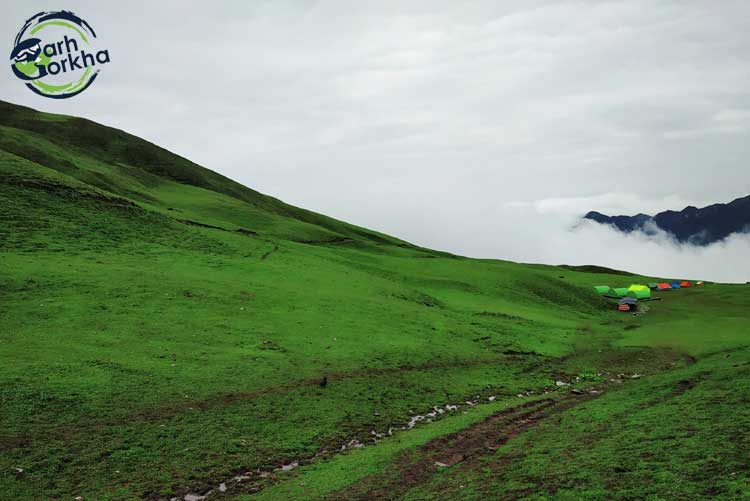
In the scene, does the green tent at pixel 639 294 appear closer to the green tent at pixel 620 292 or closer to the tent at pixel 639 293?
the tent at pixel 639 293

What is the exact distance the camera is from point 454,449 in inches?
978

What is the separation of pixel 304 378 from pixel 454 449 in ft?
44.1

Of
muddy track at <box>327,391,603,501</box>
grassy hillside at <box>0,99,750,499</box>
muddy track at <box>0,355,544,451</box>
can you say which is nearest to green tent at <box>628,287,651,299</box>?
grassy hillside at <box>0,99,750,499</box>

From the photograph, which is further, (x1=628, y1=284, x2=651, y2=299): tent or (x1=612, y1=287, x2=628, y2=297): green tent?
(x1=628, y1=284, x2=651, y2=299): tent

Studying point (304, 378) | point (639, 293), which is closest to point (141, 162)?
point (639, 293)

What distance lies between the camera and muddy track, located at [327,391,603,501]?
2023 cm

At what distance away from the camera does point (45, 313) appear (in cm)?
3841

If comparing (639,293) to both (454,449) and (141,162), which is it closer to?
(454,449)

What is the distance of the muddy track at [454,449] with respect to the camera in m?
20.2

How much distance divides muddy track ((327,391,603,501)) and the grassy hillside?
142mm

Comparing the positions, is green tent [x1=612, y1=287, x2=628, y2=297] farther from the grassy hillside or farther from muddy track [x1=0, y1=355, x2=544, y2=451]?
muddy track [x1=0, y1=355, x2=544, y2=451]

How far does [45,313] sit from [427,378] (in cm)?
2908

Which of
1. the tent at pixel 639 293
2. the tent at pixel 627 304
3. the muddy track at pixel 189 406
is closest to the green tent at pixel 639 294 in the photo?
the tent at pixel 639 293

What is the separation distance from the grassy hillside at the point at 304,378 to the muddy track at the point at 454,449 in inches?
5.6
